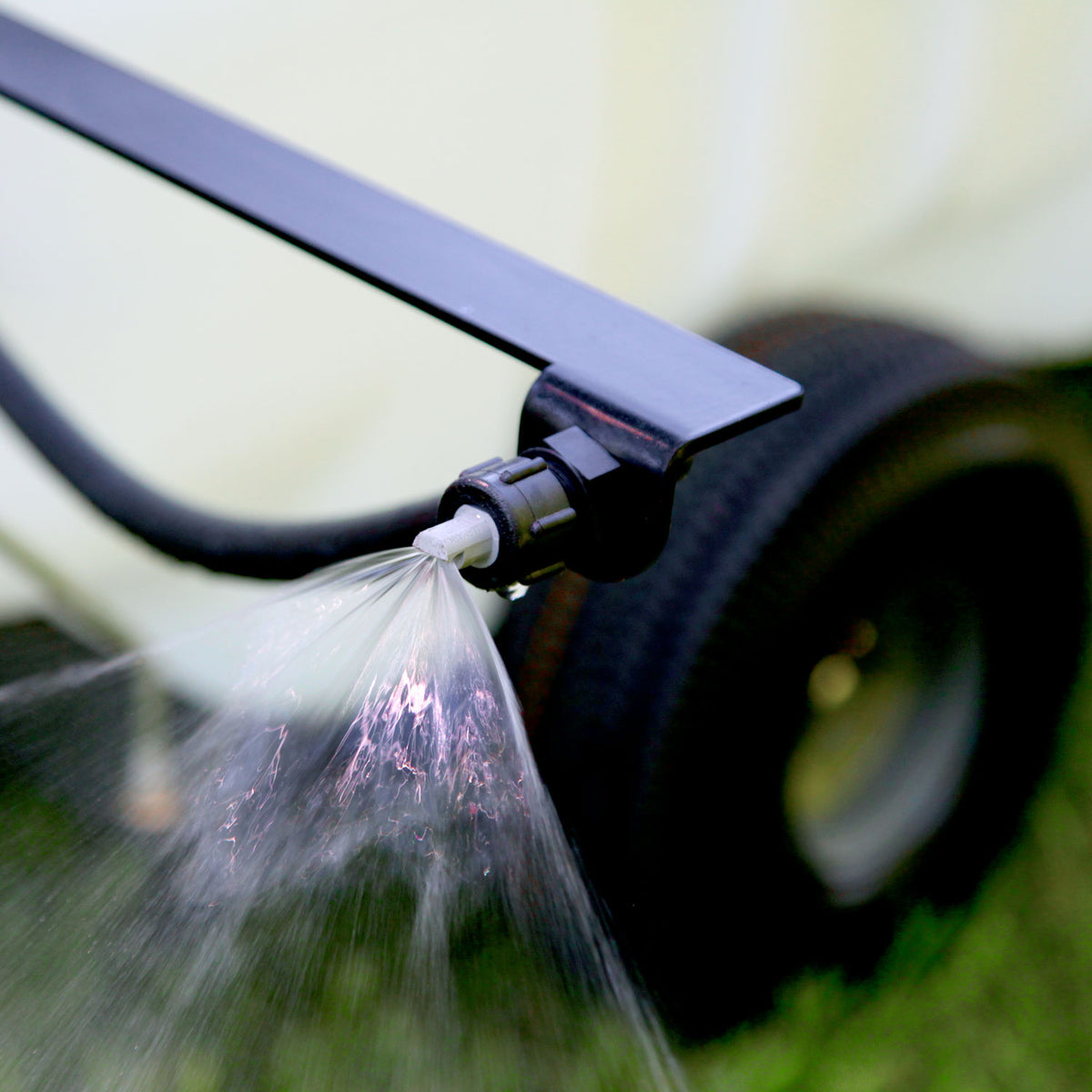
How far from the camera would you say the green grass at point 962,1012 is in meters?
1.70

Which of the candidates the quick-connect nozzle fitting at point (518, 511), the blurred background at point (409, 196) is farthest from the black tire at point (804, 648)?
the quick-connect nozzle fitting at point (518, 511)

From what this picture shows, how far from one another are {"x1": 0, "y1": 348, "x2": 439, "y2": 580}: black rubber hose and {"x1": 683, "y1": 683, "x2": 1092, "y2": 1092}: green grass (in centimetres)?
101

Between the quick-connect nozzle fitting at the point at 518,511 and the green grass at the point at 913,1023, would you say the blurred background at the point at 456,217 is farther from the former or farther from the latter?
the quick-connect nozzle fitting at the point at 518,511

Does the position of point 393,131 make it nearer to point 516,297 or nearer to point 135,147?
point 135,147

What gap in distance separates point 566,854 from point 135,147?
88cm

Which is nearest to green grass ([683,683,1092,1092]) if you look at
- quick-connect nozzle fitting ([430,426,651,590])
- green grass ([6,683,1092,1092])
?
green grass ([6,683,1092,1092])

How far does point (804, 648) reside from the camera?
56.7 inches

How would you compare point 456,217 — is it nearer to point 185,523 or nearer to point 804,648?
point 185,523

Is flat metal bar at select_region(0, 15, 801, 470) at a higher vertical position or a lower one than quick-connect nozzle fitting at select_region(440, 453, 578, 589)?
higher

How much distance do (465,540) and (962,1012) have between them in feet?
5.30

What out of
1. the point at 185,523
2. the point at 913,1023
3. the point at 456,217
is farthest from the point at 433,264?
the point at 913,1023

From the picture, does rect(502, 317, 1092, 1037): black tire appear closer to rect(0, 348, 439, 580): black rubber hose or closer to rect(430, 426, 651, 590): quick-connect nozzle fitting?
rect(0, 348, 439, 580): black rubber hose

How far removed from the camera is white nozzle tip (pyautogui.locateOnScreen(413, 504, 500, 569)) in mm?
546

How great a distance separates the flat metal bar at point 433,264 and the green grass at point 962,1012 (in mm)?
1283
